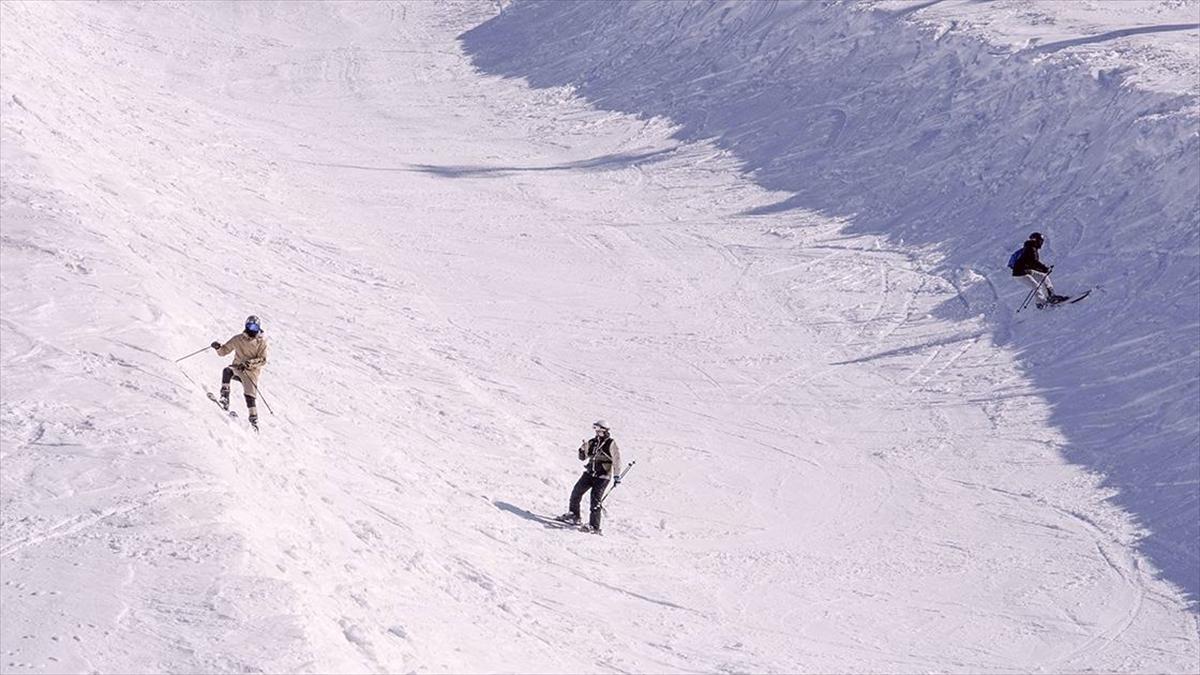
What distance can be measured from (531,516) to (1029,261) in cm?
889

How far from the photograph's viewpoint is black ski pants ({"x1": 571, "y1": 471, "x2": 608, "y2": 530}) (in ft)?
53.7

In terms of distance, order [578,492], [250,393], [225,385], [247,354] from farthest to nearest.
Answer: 1. [578,492]
2. [250,393]
3. [225,385]
4. [247,354]

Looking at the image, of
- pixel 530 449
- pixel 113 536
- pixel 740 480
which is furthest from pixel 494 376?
pixel 113 536

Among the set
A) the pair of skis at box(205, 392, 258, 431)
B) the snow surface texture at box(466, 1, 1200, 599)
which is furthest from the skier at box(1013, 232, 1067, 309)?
the pair of skis at box(205, 392, 258, 431)

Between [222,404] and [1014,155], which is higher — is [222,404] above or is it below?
below

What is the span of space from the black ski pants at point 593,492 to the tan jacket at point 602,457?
7cm

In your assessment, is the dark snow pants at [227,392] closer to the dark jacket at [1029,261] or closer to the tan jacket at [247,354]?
the tan jacket at [247,354]

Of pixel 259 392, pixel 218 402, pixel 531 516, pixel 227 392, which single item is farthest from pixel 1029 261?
pixel 218 402

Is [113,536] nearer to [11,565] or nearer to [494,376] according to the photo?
[11,565]

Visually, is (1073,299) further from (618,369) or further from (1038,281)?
(618,369)

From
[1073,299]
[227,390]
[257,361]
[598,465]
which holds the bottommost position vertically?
[598,465]

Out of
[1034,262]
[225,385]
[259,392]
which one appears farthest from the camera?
[1034,262]

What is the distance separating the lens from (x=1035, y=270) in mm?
21562

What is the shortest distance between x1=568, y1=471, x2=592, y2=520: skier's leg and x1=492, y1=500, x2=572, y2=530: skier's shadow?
18 centimetres
